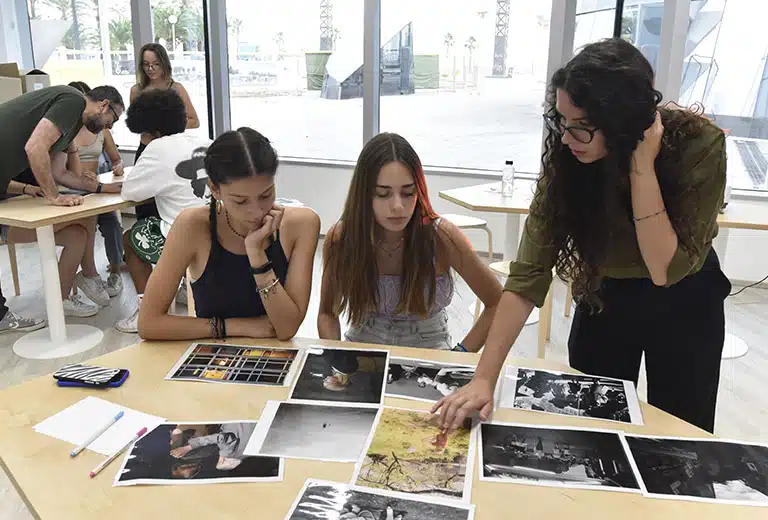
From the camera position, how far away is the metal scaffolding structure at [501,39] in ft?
15.0

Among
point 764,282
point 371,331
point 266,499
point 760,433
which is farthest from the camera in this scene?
point 764,282

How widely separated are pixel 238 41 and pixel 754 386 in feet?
14.2

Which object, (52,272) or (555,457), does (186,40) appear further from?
(555,457)

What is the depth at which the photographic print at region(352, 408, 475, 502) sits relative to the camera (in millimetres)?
964

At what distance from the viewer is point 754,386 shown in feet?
9.22

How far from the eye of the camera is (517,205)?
3.17 meters

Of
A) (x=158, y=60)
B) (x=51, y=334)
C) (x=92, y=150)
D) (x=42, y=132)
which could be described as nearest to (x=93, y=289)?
(x=51, y=334)

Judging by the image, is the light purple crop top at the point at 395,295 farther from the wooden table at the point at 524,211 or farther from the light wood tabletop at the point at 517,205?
the wooden table at the point at 524,211

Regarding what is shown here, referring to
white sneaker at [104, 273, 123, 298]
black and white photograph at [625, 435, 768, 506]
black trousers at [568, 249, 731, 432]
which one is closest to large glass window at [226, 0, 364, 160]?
white sneaker at [104, 273, 123, 298]

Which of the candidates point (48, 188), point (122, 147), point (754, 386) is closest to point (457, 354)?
point (754, 386)

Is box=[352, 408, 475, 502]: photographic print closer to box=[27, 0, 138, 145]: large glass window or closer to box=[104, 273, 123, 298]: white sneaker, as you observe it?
box=[104, 273, 123, 298]: white sneaker

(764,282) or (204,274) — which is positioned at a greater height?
(204,274)

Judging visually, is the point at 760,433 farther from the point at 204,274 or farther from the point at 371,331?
the point at 204,274

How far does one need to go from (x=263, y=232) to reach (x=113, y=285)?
107 inches
